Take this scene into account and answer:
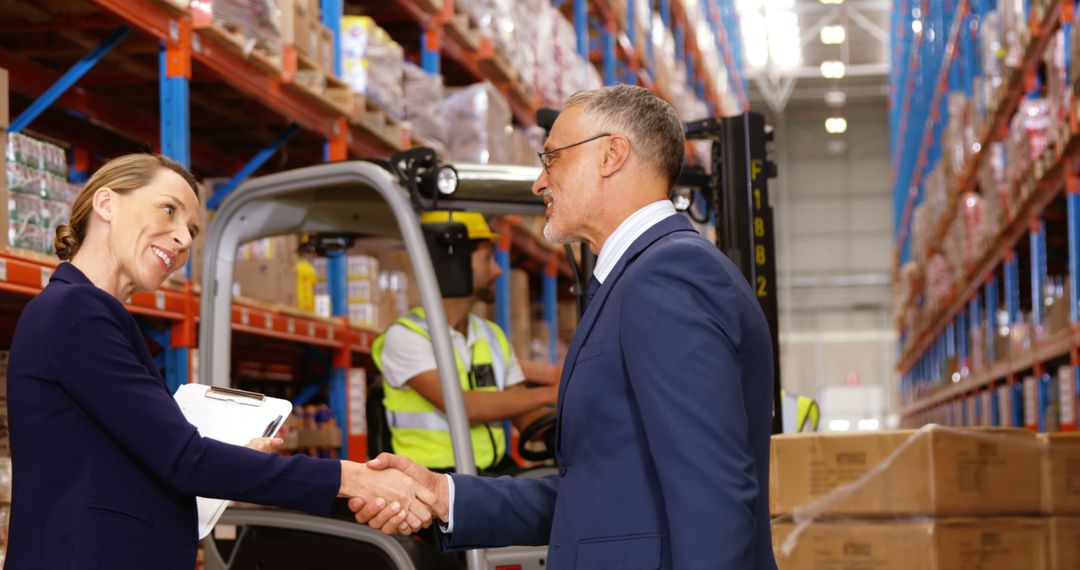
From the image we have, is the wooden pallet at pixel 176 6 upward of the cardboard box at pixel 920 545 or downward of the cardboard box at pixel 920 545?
upward

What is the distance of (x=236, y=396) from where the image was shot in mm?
2768

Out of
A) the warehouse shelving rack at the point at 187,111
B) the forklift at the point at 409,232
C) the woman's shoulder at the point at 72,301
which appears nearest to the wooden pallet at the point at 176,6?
the warehouse shelving rack at the point at 187,111

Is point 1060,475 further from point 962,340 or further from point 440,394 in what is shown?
point 962,340

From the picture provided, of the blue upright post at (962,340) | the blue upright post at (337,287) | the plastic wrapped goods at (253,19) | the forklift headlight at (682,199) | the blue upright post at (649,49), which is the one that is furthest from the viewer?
the blue upright post at (649,49)

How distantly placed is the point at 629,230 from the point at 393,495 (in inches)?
33.9

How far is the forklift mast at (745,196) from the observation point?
4.27 metres

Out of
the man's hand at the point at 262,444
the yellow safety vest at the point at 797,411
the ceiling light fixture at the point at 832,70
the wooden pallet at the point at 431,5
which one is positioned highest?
the ceiling light fixture at the point at 832,70

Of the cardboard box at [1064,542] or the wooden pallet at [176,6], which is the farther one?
the wooden pallet at [176,6]

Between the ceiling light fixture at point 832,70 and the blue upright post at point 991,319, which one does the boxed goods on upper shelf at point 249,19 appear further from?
the ceiling light fixture at point 832,70

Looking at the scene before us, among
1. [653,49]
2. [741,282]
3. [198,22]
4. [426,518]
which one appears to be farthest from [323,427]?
[653,49]

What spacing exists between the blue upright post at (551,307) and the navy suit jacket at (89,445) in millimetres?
7752

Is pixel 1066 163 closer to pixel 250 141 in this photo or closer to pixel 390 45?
pixel 390 45

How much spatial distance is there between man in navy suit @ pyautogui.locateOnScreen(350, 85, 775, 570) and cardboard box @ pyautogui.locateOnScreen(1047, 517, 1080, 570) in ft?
6.58

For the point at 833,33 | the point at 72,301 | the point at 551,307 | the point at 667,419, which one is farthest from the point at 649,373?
the point at 833,33
